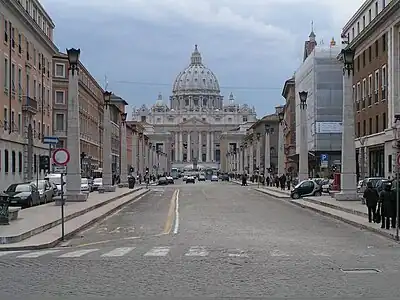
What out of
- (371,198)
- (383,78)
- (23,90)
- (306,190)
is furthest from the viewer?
(23,90)

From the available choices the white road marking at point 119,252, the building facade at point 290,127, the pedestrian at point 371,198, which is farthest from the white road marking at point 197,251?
the building facade at point 290,127

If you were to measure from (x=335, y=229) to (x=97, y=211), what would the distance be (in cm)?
1365

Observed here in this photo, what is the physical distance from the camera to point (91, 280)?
43.3ft

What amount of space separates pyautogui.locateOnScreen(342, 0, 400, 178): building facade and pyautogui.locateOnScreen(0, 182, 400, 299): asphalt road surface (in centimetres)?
3393

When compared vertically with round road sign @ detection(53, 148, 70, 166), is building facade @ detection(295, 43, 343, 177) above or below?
above

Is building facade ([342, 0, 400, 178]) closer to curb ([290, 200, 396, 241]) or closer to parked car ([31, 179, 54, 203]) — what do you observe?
curb ([290, 200, 396, 241])

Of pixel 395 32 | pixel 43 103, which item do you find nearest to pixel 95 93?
pixel 43 103

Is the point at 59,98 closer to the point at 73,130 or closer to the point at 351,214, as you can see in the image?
the point at 73,130

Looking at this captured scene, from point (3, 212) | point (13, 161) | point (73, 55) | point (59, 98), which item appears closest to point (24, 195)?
point (73, 55)

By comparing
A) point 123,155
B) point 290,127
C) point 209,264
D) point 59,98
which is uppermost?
point 59,98

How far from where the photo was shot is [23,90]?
63.8 metres

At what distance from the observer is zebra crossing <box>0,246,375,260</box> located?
17453 millimetres

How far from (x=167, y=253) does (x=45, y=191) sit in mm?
27931

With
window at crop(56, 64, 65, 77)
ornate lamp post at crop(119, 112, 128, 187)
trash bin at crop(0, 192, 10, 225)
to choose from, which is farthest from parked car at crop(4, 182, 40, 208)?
window at crop(56, 64, 65, 77)
